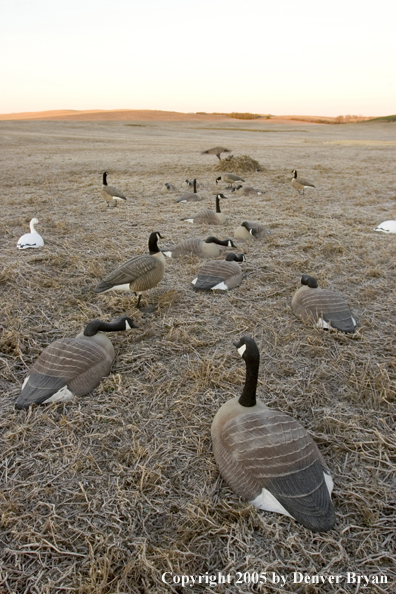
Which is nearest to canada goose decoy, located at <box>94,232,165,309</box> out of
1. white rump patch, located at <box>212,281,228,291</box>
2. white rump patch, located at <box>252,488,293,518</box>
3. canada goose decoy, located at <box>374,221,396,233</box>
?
white rump patch, located at <box>212,281,228,291</box>

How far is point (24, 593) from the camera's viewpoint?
184 cm

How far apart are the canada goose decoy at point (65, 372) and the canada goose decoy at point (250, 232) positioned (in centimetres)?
456

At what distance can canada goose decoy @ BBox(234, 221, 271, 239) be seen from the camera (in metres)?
7.10

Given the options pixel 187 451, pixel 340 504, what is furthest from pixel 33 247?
pixel 340 504

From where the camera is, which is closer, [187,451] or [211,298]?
[187,451]

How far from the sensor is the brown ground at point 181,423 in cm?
197

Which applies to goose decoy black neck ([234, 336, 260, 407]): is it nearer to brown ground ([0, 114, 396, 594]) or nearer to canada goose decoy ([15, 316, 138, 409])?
brown ground ([0, 114, 396, 594])

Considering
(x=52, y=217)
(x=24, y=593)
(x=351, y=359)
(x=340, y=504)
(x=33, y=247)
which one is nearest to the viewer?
(x=24, y=593)

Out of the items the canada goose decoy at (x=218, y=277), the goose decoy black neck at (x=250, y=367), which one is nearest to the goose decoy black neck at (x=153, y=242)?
the canada goose decoy at (x=218, y=277)

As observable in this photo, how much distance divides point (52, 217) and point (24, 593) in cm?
787

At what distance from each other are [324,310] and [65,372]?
109 inches

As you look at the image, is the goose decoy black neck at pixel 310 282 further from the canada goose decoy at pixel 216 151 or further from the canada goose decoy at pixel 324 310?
the canada goose decoy at pixel 216 151

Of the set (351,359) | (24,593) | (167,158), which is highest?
(167,158)

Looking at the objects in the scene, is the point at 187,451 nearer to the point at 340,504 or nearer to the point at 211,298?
the point at 340,504
